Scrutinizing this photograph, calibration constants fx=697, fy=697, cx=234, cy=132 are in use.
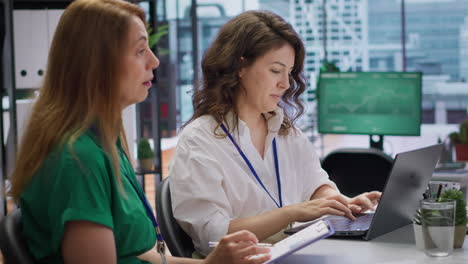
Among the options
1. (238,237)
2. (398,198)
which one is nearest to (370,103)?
(398,198)

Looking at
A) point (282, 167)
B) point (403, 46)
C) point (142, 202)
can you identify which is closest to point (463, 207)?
point (282, 167)

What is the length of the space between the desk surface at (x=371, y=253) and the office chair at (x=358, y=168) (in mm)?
1584

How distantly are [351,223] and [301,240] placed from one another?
61 cm

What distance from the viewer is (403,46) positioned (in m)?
9.09

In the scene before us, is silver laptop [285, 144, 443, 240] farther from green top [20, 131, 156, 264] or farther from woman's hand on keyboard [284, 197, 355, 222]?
green top [20, 131, 156, 264]

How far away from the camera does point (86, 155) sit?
1.45m

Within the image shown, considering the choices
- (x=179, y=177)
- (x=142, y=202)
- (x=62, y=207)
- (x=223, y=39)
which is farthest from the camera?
(x=223, y=39)

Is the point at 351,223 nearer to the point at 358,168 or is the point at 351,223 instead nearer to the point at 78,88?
the point at 78,88

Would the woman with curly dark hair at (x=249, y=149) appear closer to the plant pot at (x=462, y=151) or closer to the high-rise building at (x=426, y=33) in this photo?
the plant pot at (x=462, y=151)

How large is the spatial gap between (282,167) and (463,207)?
0.71 meters

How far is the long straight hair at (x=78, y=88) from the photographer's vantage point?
148 cm

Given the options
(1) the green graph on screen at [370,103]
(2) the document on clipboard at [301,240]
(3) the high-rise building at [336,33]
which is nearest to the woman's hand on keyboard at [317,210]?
(2) the document on clipboard at [301,240]

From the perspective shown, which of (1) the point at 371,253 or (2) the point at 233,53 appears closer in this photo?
(1) the point at 371,253

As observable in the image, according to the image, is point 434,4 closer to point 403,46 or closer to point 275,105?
point 403,46
